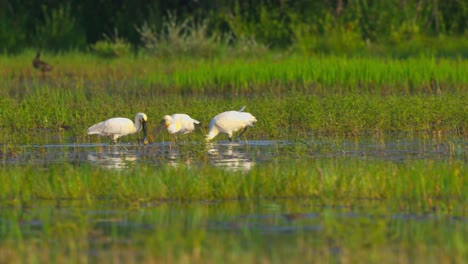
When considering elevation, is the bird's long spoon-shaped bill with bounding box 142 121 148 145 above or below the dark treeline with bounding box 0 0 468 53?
below

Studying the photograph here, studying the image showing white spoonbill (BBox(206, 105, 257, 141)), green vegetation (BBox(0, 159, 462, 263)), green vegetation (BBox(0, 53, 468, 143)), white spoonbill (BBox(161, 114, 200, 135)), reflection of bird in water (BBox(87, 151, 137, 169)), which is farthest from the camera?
green vegetation (BBox(0, 53, 468, 143))

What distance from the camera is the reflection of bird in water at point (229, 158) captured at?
9698 mm

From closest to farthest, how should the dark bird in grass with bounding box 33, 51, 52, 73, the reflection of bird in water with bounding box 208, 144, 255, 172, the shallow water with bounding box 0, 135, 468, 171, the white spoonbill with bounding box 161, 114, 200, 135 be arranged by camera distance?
the reflection of bird in water with bounding box 208, 144, 255, 172, the shallow water with bounding box 0, 135, 468, 171, the white spoonbill with bounding box 161, 114, 200, 135, the dark bird in grass with bounding box 33, 51, 52, 73

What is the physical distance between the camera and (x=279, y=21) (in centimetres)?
2759

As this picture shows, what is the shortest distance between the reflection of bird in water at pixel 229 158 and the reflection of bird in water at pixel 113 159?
0.79m

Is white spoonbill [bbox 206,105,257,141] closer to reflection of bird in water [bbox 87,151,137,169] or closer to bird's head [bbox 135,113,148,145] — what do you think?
bird's head [bbox 135,113,148,145]

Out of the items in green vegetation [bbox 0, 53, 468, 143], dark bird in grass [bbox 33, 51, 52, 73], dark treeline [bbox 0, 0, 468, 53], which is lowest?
green vegetation [bbox 0, 53, 468, 143]

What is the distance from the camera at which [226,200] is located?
789 centimetres

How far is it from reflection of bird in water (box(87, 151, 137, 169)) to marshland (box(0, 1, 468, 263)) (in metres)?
0.02

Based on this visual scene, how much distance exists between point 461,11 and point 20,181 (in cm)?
2038

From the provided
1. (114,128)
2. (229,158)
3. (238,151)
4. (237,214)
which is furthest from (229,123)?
(237,214)

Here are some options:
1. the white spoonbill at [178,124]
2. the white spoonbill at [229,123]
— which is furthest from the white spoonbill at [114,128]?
the white spoonbill at [229,123]

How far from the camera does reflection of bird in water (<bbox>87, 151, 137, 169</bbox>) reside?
32.8 ft

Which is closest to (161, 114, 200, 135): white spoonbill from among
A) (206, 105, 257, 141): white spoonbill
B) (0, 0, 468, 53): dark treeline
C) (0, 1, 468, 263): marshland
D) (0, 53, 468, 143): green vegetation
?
(0, 1, 468, 263): marshland
